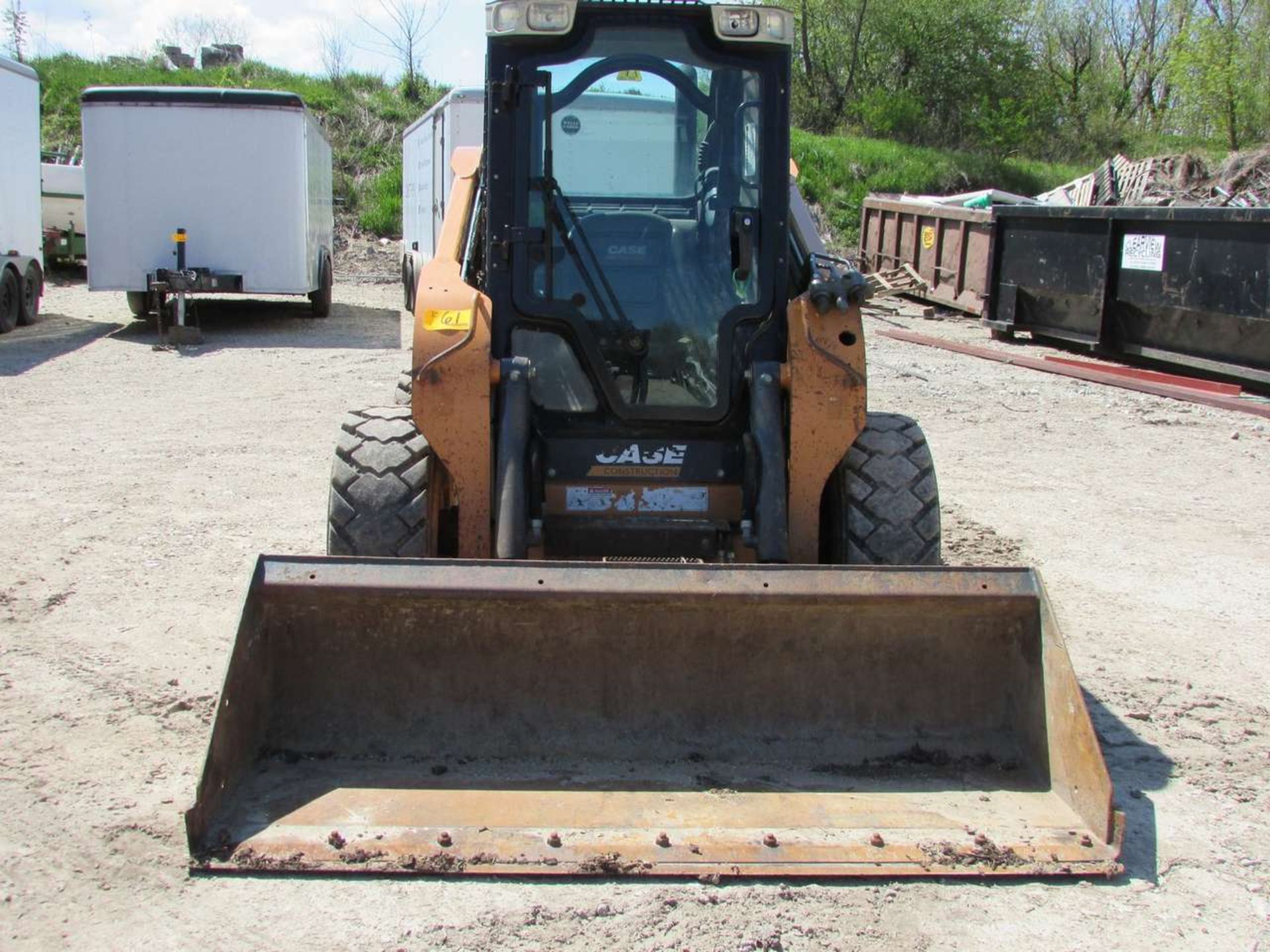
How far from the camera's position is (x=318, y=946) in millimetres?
3000

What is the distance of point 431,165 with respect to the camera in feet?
54.3

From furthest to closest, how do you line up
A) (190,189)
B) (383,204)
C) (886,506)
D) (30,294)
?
(383,204)
(30,294)
(190,189)
(886,506)

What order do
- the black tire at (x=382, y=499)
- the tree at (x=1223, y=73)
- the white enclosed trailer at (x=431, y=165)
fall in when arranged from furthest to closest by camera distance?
the tree at (x=1223, y=73) → the white enclosed trailer at (x=431, y=165) → the black tire at (x=382, y=499)

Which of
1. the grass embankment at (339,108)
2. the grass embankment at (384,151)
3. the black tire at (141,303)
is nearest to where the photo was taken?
the black tire at (141,303)

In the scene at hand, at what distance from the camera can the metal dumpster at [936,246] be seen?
16906 mm

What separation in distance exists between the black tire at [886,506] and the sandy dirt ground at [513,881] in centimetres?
91

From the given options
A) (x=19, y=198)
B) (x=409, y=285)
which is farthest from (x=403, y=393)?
(x=409, y=285)

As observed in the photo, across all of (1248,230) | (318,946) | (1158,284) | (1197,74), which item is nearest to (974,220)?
(1158,284)

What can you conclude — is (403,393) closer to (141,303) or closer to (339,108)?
(141,303)

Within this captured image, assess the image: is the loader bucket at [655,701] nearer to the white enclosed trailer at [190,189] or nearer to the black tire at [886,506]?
the black tire at [886,506]

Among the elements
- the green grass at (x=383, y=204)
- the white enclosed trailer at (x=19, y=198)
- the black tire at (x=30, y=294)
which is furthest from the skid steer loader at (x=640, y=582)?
the green grass at (x=383, y=204)

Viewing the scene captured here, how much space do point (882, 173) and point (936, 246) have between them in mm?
11950

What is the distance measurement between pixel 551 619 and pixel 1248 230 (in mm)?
9520

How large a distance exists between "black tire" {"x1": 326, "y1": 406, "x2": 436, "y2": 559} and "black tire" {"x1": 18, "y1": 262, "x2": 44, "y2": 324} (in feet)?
41.2
